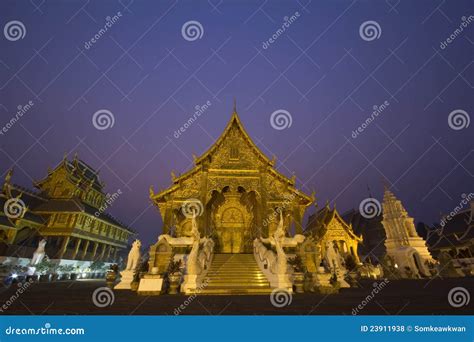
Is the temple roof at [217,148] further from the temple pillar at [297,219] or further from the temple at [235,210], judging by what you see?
the temple pillar at [297,219]

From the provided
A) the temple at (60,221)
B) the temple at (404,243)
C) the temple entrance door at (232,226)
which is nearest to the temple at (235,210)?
the temple entrance door at (232,226)

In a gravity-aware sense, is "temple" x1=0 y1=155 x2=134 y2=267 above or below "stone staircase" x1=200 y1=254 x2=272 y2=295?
above

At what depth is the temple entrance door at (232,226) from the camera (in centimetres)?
1498

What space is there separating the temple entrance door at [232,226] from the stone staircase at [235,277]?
447 cm

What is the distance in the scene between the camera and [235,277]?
8031mm

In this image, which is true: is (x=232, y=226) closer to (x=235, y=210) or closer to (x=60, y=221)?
(x=235, y=210)

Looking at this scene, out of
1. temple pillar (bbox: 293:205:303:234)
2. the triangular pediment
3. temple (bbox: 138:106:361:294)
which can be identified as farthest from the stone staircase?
the triangular pediment

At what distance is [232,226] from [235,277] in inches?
301

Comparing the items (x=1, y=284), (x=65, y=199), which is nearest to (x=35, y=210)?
(x=65, y=199)

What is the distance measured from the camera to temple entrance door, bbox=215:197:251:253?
15.0 meters

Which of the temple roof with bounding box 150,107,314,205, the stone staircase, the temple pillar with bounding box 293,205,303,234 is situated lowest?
the stone staircase

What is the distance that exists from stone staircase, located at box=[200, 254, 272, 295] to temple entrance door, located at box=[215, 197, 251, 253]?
4.47 m

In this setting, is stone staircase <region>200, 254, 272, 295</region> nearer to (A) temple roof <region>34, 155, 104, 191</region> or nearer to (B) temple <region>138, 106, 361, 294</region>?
(B) temple <region>138, 106, 361, 294</region>

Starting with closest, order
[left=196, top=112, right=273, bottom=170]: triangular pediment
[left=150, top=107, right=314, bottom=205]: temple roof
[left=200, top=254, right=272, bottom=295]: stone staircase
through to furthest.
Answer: [left=200, top=254, right=272, bottom=295]: stone staircase
[left=150, top=107, right=314, bottom=205]: temple roof
[left=196, top=112, right=273, bottom=170]: triangular pediment
